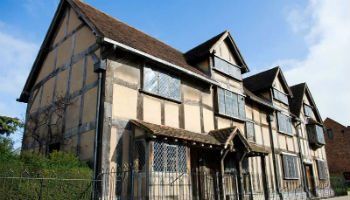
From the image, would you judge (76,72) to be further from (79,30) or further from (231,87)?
(231,87)

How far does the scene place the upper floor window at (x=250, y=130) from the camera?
53.5 ft

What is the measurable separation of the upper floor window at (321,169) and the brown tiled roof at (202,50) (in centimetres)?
1390

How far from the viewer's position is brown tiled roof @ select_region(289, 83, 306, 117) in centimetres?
2322

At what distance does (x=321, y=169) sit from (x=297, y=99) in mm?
5717

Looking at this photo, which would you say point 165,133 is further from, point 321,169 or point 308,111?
point 308,111

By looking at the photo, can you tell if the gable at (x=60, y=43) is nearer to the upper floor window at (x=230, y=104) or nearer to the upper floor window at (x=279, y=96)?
the upper floor window at (x=230, y=104)

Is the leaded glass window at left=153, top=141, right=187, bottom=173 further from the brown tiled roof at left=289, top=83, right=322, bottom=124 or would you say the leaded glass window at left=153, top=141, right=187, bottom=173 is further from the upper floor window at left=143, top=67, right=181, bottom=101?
the brown tiled roof at left=289, top=83, right=322, bottom=124

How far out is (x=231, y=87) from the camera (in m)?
16.0

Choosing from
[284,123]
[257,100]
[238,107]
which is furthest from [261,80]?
[238,107]

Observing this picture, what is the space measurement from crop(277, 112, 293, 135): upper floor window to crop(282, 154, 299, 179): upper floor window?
1.73 meters

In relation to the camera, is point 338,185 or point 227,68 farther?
point 338,185

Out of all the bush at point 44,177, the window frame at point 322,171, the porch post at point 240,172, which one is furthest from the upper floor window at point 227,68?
the window frame at point 322,171

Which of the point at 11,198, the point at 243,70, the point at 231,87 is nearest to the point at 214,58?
the point at 231,87

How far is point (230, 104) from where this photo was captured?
1552cm
